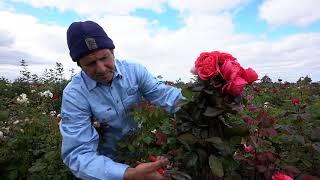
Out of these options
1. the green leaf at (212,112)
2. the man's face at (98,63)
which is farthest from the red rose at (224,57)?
the man's face at (98,63)

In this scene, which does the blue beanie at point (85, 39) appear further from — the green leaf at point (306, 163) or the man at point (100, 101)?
the green leaf at point (306, 163)

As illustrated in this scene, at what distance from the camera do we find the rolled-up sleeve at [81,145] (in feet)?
8.00

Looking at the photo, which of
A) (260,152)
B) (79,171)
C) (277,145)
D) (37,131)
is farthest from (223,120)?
(37,131)

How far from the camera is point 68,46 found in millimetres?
2912

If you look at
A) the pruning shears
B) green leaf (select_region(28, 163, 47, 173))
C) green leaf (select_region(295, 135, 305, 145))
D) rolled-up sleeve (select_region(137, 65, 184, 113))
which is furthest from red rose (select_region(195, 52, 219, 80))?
green leaf (select_region(28, 163, 47, 173))

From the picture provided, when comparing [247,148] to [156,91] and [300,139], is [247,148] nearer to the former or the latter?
[300,139]

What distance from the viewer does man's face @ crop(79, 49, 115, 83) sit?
2801mm

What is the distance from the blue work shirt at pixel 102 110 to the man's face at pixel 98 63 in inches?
8.8

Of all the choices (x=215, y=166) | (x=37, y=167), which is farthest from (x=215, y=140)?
(x=37, y=167)

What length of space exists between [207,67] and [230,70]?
4.4 inches

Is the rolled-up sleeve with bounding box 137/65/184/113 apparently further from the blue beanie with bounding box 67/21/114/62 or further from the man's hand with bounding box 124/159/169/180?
the man's hand with bounding box 124/159/169/180

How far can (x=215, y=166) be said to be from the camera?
80.3 inches

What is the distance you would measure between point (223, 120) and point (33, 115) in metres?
3.29

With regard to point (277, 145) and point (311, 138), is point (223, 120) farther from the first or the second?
point (277, 145)
